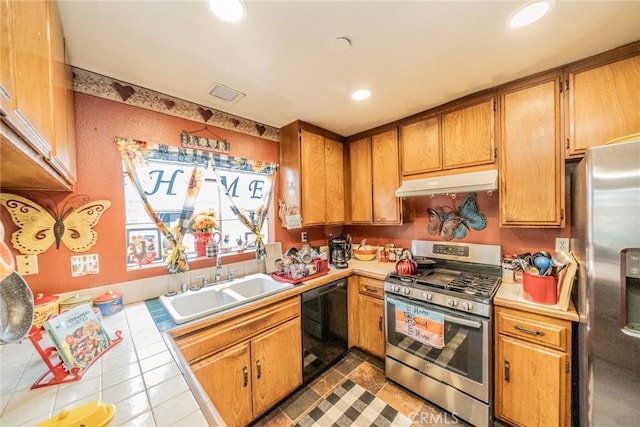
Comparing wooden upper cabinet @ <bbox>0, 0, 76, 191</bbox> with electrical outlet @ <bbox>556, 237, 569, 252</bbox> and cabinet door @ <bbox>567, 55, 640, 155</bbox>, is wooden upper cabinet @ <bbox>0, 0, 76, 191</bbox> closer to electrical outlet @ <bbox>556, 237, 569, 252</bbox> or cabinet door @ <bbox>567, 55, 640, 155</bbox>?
cabinet door @ <bbox>567, 55, 640, 155</bbox>

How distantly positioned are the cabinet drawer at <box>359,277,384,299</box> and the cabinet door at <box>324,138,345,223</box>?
2.45 feet

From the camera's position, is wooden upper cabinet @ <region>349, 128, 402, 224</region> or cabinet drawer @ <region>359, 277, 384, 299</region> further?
wooden upper cabinet @ <region>349, 128, 402, 224</region>

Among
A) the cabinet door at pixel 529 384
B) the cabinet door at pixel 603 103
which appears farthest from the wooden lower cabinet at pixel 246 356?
the cabinet door at pixel 603 103

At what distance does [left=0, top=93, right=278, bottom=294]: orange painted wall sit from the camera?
1.31 m

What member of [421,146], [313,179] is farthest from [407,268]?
[313,179]

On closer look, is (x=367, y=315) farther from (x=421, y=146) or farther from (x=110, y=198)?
(x=110, y=198)

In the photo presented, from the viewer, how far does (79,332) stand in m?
0.91

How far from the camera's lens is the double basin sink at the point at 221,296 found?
1.50 meters

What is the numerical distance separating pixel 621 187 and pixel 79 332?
94.0 inches

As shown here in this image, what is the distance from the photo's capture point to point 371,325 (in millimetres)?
2133

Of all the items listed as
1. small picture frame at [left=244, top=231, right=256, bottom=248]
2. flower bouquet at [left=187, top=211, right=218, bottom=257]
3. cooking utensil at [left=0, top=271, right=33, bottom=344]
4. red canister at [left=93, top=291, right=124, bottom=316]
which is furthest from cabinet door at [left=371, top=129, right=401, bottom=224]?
cooking utensil at [left=0, top=271, right=33, bottom=344]

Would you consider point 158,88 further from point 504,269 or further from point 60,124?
point 504,269

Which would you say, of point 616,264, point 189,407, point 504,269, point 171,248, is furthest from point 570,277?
point 171,248

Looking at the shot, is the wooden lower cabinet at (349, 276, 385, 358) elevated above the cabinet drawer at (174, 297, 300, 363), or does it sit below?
below
